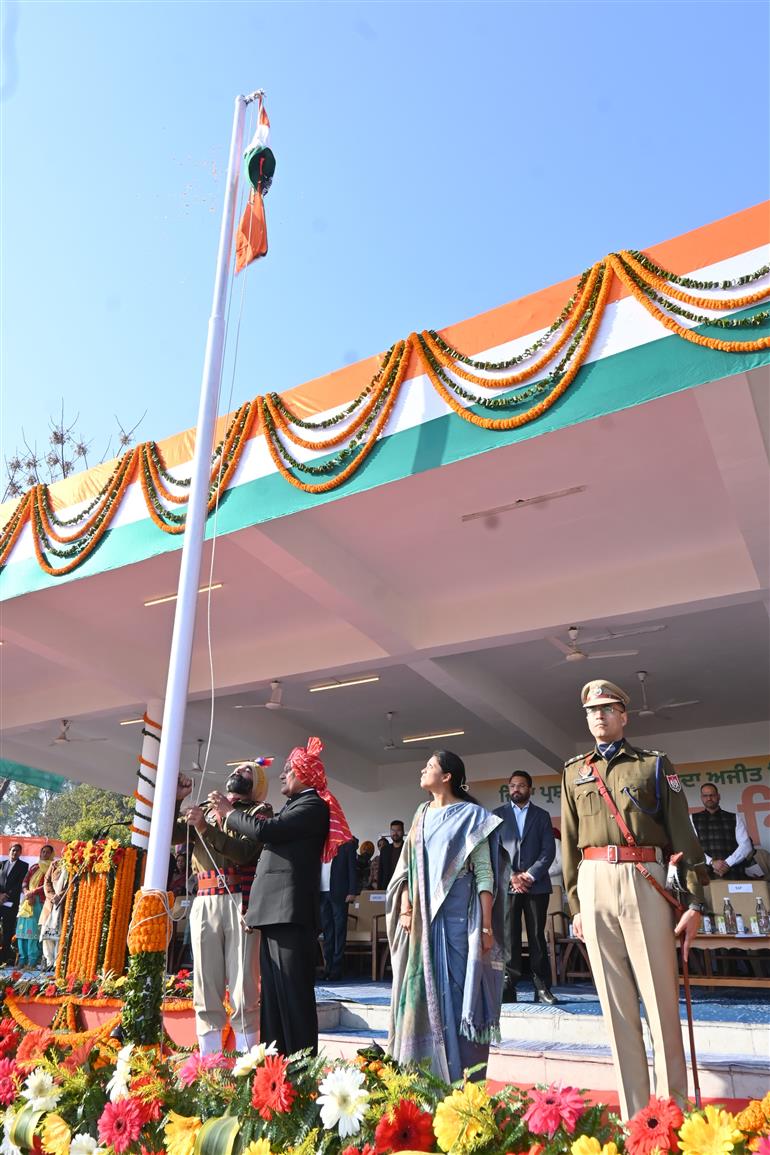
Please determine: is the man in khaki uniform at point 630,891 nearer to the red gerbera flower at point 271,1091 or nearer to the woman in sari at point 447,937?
the woman in sari at point 447,937

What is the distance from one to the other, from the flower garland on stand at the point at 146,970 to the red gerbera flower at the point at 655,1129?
2.08 metres

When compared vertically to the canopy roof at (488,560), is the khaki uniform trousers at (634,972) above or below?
below

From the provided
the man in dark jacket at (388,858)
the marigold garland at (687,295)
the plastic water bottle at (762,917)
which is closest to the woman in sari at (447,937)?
the marigold garland at (687,295)

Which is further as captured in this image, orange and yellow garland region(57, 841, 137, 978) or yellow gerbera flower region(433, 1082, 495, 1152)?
orange and yellow garland region(57, 841, 137, 978)

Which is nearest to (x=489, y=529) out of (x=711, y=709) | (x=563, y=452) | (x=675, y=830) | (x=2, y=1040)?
(x=563, y=452)

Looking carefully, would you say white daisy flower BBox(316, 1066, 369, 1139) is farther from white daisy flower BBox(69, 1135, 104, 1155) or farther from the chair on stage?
the chair on stage

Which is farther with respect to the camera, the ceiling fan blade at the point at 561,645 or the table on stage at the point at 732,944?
the ceiling fan blade at the point at 561,645

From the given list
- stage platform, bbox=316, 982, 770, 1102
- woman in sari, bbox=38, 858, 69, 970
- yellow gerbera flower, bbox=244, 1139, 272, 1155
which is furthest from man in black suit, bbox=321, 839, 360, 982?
yellow gerbera flower, bbox=244, 1139, 272, 1155

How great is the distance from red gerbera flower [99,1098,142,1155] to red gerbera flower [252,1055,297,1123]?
1.02 ft

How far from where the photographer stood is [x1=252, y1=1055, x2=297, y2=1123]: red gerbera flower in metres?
2.08

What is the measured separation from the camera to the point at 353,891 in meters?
8.04

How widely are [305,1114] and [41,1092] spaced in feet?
3.05

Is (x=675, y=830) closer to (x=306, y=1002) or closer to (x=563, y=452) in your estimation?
(x=306, y=1002)

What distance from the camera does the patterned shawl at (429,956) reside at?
3111mm
